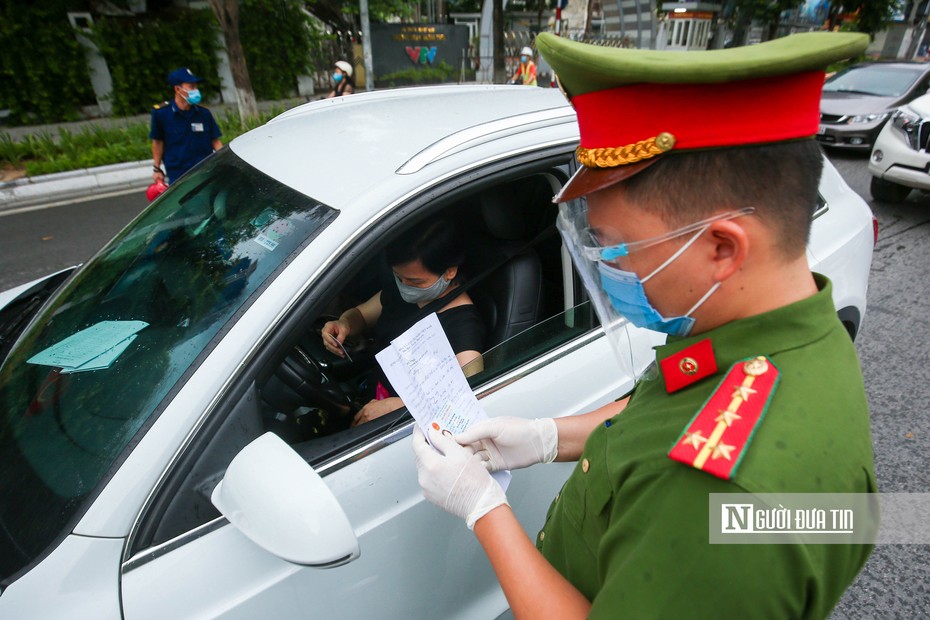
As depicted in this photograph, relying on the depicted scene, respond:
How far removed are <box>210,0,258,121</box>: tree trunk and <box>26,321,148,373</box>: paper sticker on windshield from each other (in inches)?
382

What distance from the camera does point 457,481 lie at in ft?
3.57

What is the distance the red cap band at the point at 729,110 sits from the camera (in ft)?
2.43

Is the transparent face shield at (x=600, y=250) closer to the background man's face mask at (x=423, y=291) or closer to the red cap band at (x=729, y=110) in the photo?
the red cap band at (x=729, y=110)

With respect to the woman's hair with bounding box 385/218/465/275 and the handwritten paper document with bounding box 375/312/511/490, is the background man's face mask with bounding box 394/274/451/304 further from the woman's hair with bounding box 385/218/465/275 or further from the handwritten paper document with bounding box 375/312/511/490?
the handwritten paper document with bounding box 375/312/511/490

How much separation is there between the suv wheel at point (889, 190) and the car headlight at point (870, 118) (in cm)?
230

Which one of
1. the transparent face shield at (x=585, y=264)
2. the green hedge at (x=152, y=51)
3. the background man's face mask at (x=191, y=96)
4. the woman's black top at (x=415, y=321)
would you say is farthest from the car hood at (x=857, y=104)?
the green hedge at (x=152, y=51)

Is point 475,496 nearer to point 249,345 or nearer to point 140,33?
point 249,345

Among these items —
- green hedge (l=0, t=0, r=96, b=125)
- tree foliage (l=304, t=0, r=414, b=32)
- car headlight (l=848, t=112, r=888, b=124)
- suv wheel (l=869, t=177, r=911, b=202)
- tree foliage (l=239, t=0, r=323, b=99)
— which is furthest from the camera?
tree foliage (l=304, t=0, r=414, b=32)

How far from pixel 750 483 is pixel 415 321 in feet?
4.63

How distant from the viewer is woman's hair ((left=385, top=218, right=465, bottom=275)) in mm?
1771

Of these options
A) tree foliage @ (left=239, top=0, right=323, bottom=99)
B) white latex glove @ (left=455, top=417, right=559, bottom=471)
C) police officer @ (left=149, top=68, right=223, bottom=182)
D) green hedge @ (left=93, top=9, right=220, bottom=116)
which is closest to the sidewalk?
police officer @ (left=149, top=68, right=223, bottom=182)

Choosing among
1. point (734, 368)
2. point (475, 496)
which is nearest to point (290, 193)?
point (475, 496)

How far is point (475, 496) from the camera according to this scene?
1075mm

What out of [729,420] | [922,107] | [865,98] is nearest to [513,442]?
[729,420]
